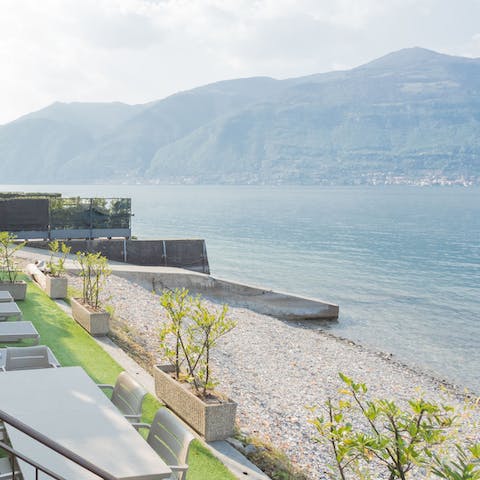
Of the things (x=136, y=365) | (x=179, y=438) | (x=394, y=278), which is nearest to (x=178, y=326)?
(x=136, y=365)

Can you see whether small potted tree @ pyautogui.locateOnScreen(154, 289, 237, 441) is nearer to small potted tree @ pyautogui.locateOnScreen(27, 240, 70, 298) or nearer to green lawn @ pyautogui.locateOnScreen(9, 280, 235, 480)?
green lawn @ pyautogui.locateOnScreen(9, 280, 235, 480)

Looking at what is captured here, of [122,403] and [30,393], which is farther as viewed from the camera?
[122,403]

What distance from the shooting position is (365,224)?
84.5 m

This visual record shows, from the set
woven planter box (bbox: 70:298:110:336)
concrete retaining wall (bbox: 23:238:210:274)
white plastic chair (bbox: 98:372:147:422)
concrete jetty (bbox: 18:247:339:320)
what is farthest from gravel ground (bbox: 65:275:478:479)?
concrete retaining wall (bbox: 23:238:210:274)

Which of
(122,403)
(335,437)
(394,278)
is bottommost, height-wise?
(394,278)

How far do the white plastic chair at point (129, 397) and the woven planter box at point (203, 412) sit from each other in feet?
4.21

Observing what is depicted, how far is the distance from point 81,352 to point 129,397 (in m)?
4.38

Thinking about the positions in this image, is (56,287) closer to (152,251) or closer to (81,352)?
(81,352)

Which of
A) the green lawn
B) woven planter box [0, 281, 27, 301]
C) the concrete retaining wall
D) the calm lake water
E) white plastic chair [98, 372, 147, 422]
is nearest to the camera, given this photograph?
white plastic chair [98, 372, 147, 422]

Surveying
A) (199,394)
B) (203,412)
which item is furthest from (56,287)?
(203,412)

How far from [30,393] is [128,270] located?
17.3 m

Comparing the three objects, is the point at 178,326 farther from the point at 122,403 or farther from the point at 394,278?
the point at 394,278

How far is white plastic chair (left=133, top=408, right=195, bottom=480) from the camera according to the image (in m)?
4.98

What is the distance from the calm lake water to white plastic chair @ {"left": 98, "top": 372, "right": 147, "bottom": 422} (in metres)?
15.4
